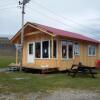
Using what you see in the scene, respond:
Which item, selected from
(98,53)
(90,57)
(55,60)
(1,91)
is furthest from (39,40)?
(1,91)

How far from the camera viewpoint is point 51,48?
22531 mm

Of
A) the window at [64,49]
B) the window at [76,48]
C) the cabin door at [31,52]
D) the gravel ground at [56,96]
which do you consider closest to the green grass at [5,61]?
the cabin door at [31,52]

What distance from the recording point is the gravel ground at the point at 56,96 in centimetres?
1080

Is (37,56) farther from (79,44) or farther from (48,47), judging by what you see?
(79,44)

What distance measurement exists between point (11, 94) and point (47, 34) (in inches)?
462

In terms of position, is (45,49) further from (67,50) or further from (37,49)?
(67,50)

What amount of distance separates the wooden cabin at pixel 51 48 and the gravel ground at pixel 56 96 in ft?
31.8

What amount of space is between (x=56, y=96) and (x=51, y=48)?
11.5 meters

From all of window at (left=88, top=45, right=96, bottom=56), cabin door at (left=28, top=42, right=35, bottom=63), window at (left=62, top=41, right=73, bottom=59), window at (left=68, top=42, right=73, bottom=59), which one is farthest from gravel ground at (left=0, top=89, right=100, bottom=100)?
window at (left=88, top=45, right=96, bottom=56)

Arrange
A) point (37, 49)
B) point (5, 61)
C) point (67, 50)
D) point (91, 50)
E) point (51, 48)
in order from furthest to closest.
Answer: point (5, 61) < point (91, 50) < point (37, 49) < point (67, 50) < point (51, 48)

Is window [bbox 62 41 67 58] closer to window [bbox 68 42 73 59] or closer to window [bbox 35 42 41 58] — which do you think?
window [bbox 68 42 73 59]

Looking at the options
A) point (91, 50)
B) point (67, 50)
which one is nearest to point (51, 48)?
→ point (67, 50)

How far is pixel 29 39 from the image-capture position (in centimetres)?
2558

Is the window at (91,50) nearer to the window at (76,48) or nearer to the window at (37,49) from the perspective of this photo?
the window at (76,48)
